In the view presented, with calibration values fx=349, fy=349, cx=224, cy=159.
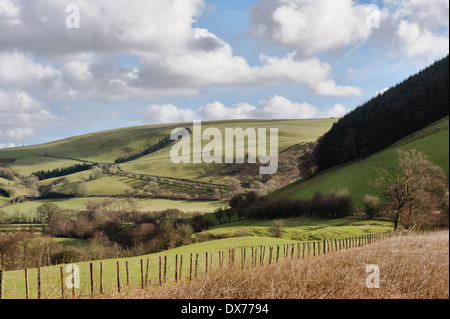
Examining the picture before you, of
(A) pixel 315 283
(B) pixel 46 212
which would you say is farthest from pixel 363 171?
(A) pixel 315 283

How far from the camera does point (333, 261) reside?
10781mm

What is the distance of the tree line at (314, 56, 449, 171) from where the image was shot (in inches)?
3843

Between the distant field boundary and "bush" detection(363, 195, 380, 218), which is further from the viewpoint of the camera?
"bush" detection(363, 195, 380, 218)

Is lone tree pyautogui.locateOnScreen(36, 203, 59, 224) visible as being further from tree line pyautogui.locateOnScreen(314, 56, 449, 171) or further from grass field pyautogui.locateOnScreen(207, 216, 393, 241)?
tree line pyautogui.locateOnScreen(314, 56, 449, 171)

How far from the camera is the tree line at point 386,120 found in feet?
320

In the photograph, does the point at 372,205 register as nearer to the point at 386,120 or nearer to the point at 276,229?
the point at 276,229

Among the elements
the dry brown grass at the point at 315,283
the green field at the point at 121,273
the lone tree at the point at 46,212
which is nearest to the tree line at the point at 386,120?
the green field at the point at 121,273

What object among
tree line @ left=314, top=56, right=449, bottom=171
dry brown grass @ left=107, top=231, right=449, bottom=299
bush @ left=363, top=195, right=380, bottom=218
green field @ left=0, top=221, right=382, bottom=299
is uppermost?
tree line @ left=314, top=56, right=449, bottom=171

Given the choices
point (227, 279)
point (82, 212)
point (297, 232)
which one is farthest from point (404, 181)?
point (82, 212)
